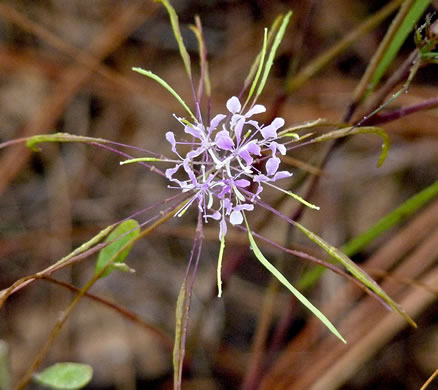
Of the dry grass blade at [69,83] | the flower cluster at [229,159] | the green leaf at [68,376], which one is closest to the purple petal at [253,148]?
the flower cluster at [229,159]

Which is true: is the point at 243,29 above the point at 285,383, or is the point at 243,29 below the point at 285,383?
above

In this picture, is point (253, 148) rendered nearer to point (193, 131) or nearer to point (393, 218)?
point (193, 131)

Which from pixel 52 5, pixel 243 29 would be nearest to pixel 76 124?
pixel 52 5

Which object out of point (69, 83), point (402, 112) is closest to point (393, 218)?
point (402, 112)

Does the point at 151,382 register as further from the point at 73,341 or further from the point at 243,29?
the point at 243,29

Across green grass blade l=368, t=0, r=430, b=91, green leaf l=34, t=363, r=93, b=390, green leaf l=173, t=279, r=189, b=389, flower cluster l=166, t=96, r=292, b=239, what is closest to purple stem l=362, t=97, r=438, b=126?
green grass blade l=368, t=0, r=430, b=91

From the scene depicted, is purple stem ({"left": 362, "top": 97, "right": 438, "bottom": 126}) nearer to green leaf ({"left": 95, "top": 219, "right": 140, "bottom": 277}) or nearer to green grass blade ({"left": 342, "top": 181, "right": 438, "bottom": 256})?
green grass blade ({"left": 342, "top": 181, "right": 438, "bottom": 256})

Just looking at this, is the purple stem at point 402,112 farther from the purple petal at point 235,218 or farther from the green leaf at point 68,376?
the green leaf at point 68,376
